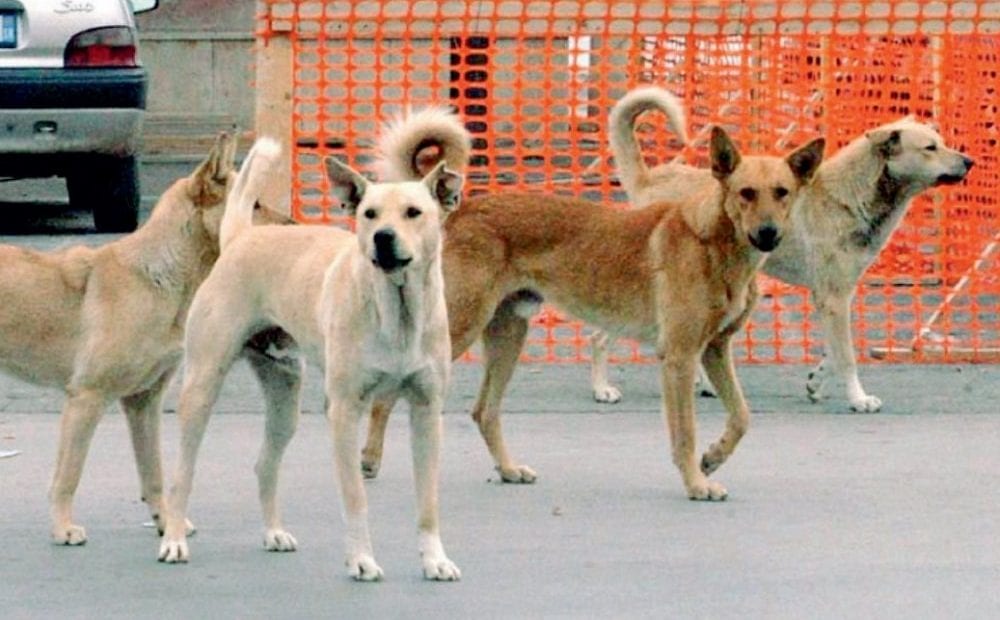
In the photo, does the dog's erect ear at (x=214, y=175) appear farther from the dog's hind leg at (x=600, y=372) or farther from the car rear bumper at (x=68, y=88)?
the car rear bumper at (x=68, y=88)

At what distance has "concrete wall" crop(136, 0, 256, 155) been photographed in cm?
2680

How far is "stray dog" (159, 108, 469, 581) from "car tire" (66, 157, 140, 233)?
8574 millimetres

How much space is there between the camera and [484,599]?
23.5 feet

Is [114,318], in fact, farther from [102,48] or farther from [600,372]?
[102,48]

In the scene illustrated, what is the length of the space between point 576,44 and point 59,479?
5.90 m

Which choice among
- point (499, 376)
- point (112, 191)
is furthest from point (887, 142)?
point (112, 191)

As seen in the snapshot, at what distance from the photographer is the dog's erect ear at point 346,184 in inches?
286

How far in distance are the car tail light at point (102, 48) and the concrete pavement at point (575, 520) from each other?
199 inches

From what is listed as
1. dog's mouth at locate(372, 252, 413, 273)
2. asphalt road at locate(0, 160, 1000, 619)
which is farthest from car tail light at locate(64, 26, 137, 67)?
dog's mouth at locate(372, 252, 413, 273)

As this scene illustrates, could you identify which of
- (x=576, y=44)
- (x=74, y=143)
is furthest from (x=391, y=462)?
(x=74, y=143)

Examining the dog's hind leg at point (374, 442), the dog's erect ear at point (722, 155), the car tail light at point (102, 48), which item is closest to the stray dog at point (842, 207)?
the dog's erect ear at point (722, 155)

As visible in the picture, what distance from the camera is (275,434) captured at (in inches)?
310

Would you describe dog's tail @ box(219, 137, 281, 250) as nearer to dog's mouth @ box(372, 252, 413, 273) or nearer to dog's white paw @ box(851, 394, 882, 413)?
dog's mouth @ box(372, 252, 413, 273)

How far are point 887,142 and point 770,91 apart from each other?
6.38ft
